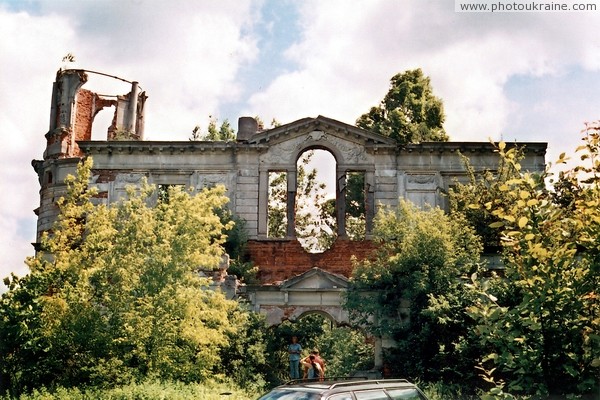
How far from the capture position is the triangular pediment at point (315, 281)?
2455 centimetres

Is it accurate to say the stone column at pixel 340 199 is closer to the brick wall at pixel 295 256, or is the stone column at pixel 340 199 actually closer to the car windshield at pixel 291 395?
the brick wall at pixel 295 256

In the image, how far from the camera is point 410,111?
133 ft

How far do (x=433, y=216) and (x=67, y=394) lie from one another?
12.7 metres

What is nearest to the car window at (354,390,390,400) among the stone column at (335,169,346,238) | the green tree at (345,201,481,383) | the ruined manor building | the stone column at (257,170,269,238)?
the green tree at (345,201,481,383)

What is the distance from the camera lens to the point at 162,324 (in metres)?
17.9

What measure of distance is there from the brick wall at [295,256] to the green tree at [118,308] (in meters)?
9.06

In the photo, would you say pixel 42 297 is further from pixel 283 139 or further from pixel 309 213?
pixel 309 213

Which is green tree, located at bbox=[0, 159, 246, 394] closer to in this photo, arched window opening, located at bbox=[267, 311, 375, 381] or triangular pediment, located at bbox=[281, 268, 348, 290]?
arched window opening, located at bbox=[267, 311, 375, 381]

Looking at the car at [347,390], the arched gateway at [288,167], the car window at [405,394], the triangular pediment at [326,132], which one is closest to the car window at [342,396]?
the car at [347,390]

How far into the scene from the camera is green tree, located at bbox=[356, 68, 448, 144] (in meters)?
38.5

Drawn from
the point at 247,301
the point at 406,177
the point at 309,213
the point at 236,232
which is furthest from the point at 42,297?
the point at 309,213

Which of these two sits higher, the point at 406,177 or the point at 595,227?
the point at 406,177

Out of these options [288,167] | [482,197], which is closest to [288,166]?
[288,167]

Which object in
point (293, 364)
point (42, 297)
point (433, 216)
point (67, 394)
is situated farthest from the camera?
point (433, 216)
